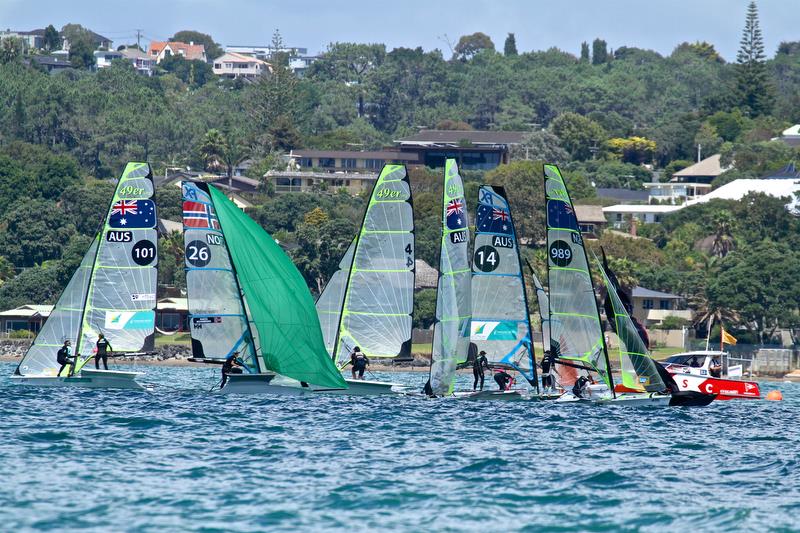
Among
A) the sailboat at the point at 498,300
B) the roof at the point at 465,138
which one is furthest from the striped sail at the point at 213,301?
the roof at the point at 465,138

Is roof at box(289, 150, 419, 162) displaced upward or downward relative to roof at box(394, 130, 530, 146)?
downward

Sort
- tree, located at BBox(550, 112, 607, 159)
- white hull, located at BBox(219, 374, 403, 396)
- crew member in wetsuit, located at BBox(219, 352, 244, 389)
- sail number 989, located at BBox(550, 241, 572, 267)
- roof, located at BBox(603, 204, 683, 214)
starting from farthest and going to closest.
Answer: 1. tree, located at BBox(550, 112, 607, 159)
2. roof, located at BBox(603, 204, 683, 214)
3. sail number 989, located at BBox(550, 241, 572, 267)
4. crew member in wetsuit, located at BBox(219, 352, 244, 389)
5. white hull, located at BBox(219, 374, 403, 396)

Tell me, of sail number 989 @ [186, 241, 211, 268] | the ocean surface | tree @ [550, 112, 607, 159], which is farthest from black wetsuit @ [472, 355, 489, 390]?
tree @ [550, 112, 607, 159]

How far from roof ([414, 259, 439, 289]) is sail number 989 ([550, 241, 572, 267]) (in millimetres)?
55742

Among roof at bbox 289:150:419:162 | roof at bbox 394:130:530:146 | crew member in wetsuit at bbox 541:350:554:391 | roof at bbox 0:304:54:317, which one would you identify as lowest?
crew member in wetsuit at bbox 541:350:554:391

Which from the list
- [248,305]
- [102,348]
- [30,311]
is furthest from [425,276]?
[248,305]

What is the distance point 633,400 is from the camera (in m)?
43.3

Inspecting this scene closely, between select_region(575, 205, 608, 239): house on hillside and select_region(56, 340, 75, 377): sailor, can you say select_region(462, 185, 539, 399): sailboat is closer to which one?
select_region(56, 340, 75, 377): sailor

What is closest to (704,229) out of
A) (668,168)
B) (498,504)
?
(668,168)

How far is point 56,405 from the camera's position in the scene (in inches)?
1640

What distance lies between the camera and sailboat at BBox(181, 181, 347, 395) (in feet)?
138

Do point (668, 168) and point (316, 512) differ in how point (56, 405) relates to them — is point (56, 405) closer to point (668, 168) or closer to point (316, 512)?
point (316, 512)

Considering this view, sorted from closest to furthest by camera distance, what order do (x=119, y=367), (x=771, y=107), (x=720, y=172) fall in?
1. (x=119, y=367)
2. (x=720, y=172)
3. (x=771, y=107)

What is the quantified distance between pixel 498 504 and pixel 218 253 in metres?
18.9
